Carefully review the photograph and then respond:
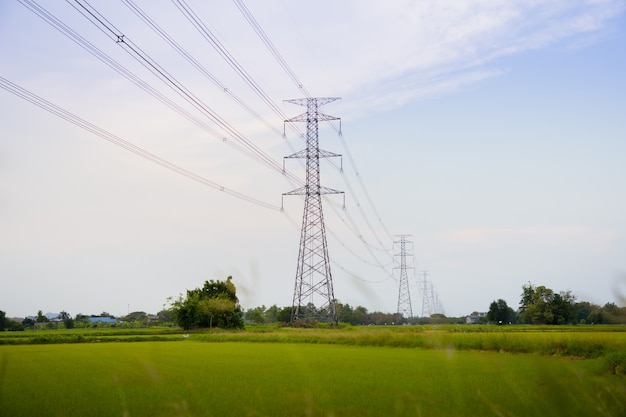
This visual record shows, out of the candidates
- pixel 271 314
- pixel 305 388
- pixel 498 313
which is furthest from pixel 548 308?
pixel 305 388

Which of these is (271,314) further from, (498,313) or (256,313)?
(256,313)

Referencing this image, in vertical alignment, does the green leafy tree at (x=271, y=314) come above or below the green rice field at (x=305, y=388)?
above

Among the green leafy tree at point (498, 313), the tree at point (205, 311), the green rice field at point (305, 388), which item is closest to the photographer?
the green rice field at point (305, 388)

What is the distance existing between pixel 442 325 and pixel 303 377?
39.4 ft

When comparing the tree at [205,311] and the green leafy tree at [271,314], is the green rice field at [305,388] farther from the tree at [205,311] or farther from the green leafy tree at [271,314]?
the green leafy tree at [271,314]

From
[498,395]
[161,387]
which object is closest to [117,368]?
[161,387]

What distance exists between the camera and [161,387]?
45.2 feet

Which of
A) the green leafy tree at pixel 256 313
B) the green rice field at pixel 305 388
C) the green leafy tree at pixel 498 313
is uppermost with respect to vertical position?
the green leafy tree at pixel 498 313

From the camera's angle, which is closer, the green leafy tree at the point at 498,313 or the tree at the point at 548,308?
the tree at the point at 548,308

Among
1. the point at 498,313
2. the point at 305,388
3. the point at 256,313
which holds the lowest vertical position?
the point at 305,388

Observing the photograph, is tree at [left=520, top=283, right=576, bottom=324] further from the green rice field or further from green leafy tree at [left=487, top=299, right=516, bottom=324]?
the green rice field

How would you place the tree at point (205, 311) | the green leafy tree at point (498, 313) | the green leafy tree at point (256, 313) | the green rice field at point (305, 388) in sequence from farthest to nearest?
the green leafy tree at point (498, 313) → the tree at point (205, 311) → the green rice field at point (305, 388) → the green leafy tree at point (256, 313)

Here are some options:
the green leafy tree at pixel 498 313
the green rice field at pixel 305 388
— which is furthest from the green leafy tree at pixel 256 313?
the green leafy tree at pixel 498 313

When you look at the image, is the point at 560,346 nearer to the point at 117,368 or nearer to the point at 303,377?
the point at 303,377
